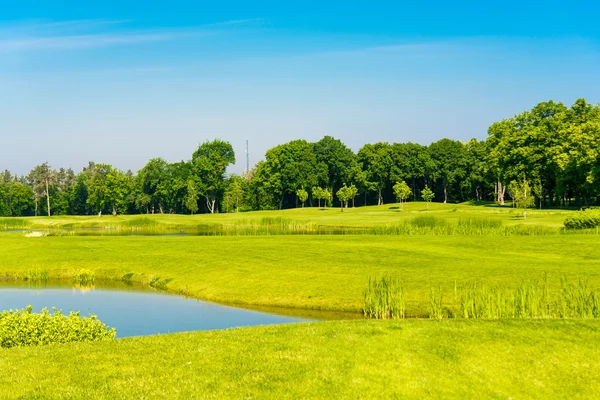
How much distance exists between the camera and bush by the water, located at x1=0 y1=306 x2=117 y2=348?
62.6 ft

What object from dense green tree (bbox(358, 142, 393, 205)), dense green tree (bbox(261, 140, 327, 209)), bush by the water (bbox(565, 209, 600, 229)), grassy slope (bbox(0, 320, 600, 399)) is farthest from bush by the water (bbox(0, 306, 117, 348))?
dense green tree (bbox(358, 142, 393, 205))

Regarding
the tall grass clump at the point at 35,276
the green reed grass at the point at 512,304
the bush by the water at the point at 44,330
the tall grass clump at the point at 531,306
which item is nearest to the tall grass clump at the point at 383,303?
the green reed grass at the point at 512,304

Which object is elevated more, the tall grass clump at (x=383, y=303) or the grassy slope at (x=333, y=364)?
the grassy slope at (x=333, y=364)

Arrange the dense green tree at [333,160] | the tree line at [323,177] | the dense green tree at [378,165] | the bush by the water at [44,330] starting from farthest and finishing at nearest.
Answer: the dense green tree at [333,160], the dense green tree at [378,165], the tree line at [323,177], the bush by the water at [44,330]

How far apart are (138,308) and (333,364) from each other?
69.4 ft

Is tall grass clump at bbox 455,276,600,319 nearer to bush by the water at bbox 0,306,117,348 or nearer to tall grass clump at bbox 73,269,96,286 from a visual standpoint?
bush by the water at bbox 0,306,117,348

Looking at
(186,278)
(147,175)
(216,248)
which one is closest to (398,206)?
(147,175)

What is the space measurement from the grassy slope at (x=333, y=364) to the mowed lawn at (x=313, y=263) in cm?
1193

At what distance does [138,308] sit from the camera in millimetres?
33531

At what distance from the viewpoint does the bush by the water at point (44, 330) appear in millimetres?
19078

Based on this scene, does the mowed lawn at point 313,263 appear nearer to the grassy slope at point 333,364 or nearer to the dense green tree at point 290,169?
the grassy slope at point 333,364

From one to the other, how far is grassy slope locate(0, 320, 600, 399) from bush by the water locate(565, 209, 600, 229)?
43890 mm

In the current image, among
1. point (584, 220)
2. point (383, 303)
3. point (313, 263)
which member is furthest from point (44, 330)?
point (584, 220)

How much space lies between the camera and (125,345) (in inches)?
704
